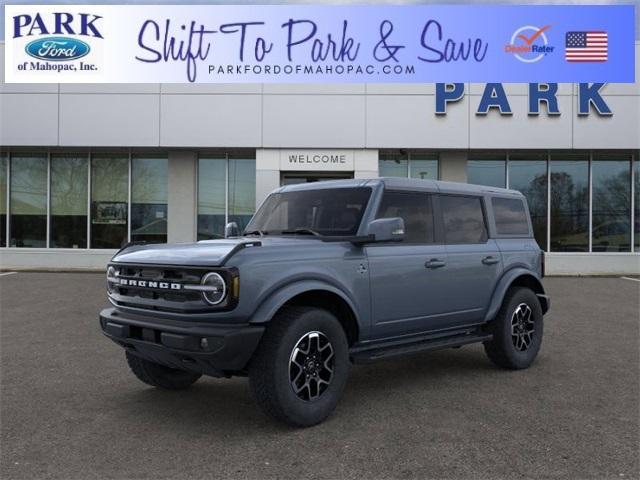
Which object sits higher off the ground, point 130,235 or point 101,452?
point 130,235

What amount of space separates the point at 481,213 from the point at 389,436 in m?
2.91

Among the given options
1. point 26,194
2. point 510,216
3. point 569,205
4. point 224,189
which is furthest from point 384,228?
point 26,194

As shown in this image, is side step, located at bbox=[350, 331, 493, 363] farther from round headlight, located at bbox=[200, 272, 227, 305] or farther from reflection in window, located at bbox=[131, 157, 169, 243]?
reflection in window, located at bbox=[131, 157, 169, 243]

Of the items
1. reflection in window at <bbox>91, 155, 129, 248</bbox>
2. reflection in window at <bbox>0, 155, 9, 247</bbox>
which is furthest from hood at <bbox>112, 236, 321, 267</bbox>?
reflection in window at <bbox>0, 155, 9, 247</bbox>

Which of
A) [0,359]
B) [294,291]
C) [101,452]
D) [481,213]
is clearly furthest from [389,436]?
[0,359]

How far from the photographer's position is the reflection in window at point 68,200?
17453 mm

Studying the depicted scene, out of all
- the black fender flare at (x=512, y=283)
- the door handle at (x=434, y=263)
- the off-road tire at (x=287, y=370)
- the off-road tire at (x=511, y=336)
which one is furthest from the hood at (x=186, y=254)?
the off-road tire at (x=511, y=336)

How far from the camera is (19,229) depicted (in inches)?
695

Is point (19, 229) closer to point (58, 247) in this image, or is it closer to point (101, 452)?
point (58, 247)

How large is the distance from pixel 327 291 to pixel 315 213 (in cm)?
108

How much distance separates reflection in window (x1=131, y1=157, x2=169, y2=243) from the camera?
1731 centimetres

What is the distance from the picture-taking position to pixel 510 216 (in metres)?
6.41

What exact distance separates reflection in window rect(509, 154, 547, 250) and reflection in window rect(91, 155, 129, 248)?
1184 cm

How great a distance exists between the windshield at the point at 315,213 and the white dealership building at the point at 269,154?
414 inches
